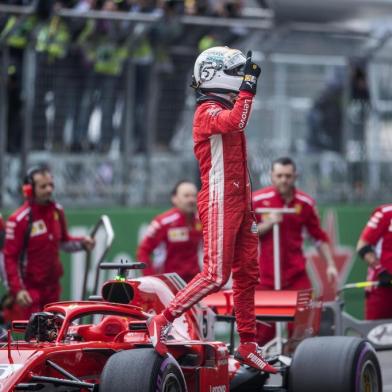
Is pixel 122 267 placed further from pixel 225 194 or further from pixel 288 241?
pixel 288 241

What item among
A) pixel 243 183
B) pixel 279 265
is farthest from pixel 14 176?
pixel 243 183

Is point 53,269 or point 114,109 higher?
point 114,109

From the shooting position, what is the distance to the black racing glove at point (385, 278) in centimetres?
1134

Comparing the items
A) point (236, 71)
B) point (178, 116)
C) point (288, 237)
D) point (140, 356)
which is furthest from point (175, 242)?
point (140, 356)

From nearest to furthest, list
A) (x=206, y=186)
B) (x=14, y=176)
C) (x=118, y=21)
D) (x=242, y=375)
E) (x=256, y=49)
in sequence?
(x=206, y=186) < (x=242, y=375) < (x=14, y=176) < (x=118, y=21) < (x=256, y=49)

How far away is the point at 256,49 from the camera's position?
655 inches

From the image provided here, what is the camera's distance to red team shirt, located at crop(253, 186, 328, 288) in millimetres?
11914

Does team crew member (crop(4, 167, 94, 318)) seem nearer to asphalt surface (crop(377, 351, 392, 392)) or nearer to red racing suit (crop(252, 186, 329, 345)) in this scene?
red racing suit (crop(252, 186, 329, 345))

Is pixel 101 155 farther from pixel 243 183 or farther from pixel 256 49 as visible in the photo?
pixel 243 183

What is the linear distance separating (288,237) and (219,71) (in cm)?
433

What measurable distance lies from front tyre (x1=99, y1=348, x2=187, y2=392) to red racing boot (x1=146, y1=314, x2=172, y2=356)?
0.16ft

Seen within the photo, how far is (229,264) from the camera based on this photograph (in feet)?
25.2

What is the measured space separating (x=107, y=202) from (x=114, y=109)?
4.15ft

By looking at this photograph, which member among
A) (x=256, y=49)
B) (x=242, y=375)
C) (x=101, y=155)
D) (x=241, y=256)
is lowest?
(x=242, y=375)
